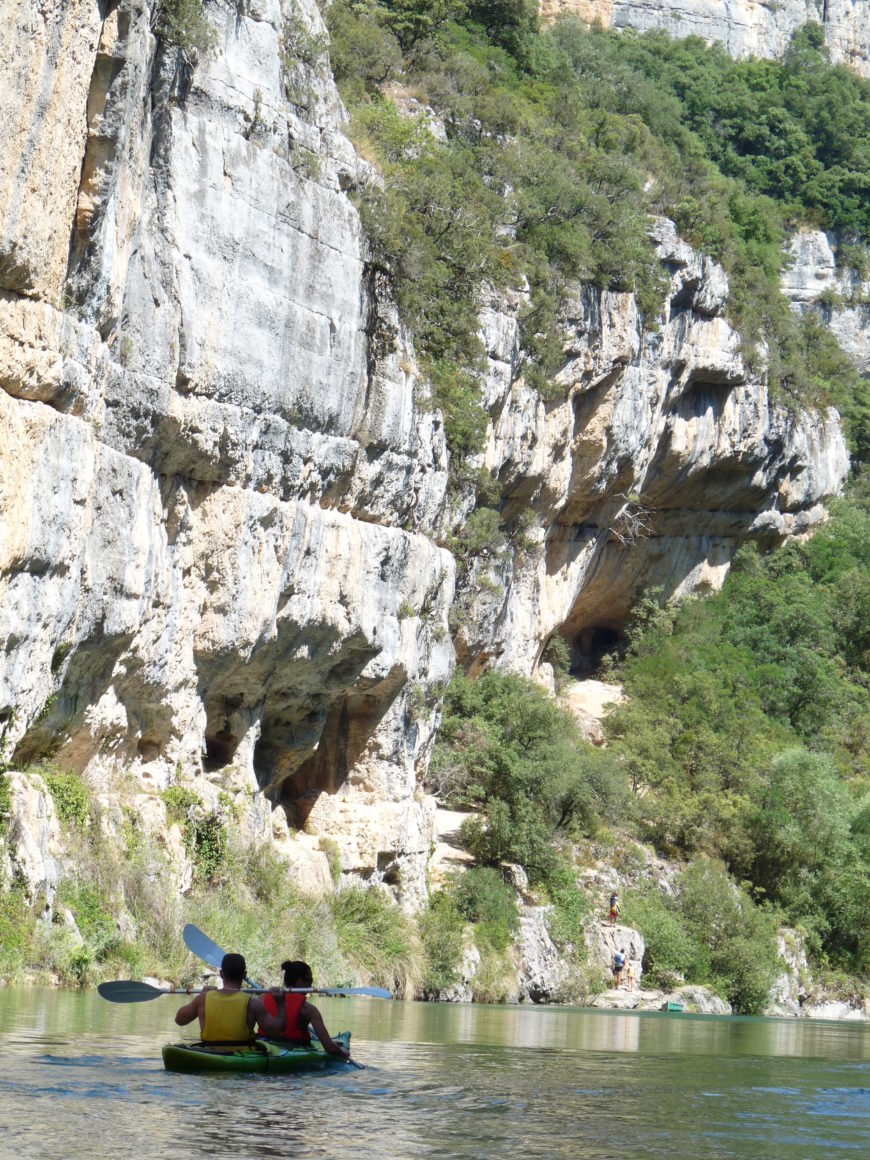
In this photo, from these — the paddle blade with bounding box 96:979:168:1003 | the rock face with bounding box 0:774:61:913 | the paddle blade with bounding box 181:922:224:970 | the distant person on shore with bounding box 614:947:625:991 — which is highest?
the rock face with bounding box 0:774:61:913

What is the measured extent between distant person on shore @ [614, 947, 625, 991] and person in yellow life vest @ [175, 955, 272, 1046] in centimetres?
2261

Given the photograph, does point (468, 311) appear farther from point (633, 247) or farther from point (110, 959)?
point (110, 959)

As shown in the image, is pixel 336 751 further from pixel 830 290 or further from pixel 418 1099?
pixel 830 290

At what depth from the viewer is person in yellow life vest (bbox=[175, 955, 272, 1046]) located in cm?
1233

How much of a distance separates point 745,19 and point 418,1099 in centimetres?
8227

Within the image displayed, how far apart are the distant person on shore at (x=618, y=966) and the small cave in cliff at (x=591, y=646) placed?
2060 cm

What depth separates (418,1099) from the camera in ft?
40.4

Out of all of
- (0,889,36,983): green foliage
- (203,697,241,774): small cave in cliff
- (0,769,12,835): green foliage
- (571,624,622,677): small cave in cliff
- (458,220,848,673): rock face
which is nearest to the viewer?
(0,889,36,983): green foliage

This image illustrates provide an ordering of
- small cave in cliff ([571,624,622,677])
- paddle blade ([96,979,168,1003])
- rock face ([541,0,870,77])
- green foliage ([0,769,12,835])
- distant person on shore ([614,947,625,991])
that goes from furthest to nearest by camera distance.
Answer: rock face ([541,0,870,77]) → small cave in cliff ([571,624,622,677]) → distant person on shore ([614,947,625,991]) → green foliage ([0,769,12,835]) → paddle blade ([96,979,168,1003])

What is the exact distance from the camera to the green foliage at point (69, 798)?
21000 millimetres

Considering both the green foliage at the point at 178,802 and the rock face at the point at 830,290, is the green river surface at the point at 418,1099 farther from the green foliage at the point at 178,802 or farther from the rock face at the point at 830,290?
the rock face at the point at 830,290

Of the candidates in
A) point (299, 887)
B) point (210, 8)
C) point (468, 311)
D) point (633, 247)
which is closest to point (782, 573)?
point (633, 247)

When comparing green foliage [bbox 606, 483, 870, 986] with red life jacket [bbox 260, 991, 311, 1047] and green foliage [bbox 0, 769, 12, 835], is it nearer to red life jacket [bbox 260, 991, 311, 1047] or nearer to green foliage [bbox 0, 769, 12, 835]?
green foliage [bbox 0, 769, 12, 835]

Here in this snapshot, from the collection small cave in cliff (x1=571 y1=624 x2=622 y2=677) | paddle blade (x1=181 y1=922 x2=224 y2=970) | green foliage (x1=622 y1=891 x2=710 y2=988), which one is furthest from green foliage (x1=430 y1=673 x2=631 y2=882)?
paddle blade (x1=181 y1=922 x2=224 y2=970)
